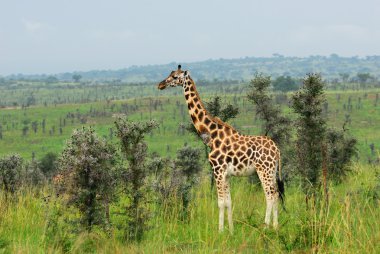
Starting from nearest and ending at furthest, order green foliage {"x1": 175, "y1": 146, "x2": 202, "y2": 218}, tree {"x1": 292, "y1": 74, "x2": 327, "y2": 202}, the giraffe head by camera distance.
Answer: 1. the giraffe head
2. tree {"x1": 292, "y1": 74, "x2": 327, "y2": 202}
3. green foliage {"x1": 175, "y1": 146, "x2": 202, "y2": 218}

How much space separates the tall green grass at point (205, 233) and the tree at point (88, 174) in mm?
395

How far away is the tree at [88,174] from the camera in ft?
36.7

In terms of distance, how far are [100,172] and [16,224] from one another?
9.82 ft

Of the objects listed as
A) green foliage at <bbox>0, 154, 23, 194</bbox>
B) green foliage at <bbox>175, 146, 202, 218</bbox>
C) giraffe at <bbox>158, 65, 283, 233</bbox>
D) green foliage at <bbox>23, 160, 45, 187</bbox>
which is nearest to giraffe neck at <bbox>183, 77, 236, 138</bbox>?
giraffe at <bbox>158, 65, 283, 233</bbox>

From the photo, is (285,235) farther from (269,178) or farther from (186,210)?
(186,210)

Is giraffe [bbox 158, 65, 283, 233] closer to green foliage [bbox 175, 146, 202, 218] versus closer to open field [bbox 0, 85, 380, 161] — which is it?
green foliage [bbox 175, 146, 202, 218]

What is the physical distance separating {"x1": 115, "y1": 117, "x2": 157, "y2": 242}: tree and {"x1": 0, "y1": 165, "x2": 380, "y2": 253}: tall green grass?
356 millimetres

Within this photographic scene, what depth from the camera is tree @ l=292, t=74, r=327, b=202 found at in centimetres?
1514

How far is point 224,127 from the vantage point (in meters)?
12.4

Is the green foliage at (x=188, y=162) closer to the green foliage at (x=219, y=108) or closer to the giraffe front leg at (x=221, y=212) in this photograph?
the green foliage at (x=219, y=108)

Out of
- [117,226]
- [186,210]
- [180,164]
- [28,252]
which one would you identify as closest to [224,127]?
[186,210]

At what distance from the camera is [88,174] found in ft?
36.9

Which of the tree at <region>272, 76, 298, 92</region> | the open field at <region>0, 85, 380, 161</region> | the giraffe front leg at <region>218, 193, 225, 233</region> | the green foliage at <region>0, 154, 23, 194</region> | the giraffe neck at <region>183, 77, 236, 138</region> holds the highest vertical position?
the giraffe neck at <region>183, 77, 236, 138</region>

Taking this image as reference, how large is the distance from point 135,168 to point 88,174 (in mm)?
1022
